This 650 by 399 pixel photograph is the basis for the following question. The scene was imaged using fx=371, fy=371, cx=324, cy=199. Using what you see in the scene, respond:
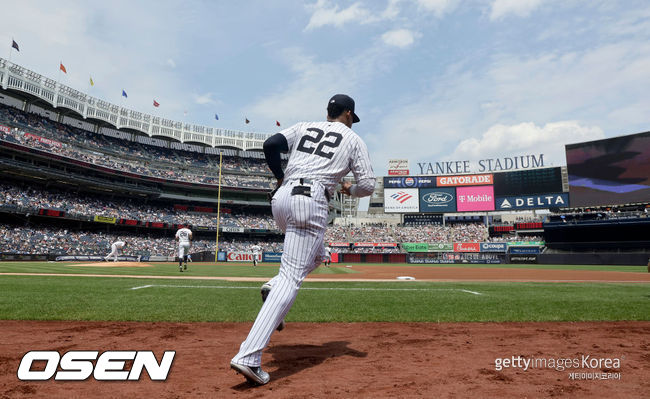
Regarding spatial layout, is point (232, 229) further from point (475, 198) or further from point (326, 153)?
point (326, 153)

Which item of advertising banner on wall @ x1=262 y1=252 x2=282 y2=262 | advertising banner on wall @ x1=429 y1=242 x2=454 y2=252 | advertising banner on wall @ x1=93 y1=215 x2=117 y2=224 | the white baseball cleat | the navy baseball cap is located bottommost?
advertising banner on wall @ x1=262 y1=252 x2=282 y2=262

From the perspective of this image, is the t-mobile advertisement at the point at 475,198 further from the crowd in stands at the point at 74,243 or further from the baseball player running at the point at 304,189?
the baseball player running at the point at 304,189

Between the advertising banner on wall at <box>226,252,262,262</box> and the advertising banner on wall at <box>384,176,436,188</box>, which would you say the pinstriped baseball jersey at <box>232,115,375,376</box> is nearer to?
the advertising banner on wall at <box>226,252,262,262</box>

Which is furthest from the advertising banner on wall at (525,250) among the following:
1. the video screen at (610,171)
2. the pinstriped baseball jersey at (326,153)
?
the pinstriped baseball jersey at (326,153)

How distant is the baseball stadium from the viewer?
8.57 feet

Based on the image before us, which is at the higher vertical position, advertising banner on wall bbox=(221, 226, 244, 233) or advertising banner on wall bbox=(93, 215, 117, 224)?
advertising banner on wall bbox=(93, 215, 117, 224)

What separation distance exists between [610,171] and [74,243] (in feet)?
183

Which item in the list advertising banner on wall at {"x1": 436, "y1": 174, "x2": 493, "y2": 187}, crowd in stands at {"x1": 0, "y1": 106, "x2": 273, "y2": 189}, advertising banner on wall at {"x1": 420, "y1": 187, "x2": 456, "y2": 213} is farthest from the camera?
advertising banner on wall at {"x1": 420, "y1": 187, "x2": 456, "y2": 213}

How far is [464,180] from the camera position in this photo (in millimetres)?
52000

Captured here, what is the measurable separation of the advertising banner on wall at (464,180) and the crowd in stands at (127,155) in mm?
25904

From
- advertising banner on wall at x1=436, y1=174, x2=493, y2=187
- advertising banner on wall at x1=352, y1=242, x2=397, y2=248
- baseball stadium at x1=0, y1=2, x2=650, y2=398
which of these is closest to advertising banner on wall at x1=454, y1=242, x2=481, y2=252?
baseball stadium at x1=0, y1=2, x2=650, y2=398

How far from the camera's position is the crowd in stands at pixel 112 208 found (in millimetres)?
36219

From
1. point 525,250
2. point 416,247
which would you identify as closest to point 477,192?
point 525,250

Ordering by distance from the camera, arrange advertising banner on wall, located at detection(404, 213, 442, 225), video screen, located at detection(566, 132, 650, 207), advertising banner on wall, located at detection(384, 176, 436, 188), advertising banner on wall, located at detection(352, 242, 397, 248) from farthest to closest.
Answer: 1. advertising banner on wall, located at detection(404, 213, 442, 225)
2. advertising banner on wall, located at detection(384, 176, 436, 188)
3. advertising banner on wall, located at detection(352, 242, 397, 248)
4. video screen, located at detection(566, 132, 650, 207)
